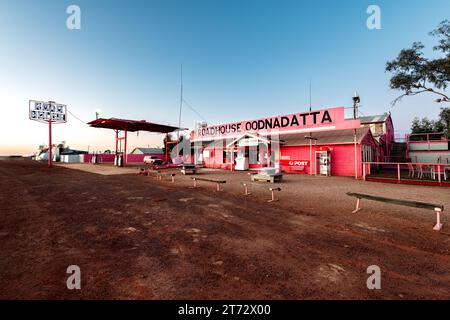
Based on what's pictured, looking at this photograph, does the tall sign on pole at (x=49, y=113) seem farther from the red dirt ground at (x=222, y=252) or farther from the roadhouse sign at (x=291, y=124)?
the red dirt ground at (x=222, y=252)

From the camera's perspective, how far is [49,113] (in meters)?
30.1

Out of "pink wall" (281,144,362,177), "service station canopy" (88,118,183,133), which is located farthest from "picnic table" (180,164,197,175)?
"service station canopy" (88,118,183,133)

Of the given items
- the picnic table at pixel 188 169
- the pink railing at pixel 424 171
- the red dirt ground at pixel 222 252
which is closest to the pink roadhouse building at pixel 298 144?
the pink railing at pixel 424 171

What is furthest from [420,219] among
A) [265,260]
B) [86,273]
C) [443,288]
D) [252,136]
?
[252,136]

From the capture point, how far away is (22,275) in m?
3.29

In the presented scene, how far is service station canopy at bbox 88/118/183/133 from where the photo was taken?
30155 mm

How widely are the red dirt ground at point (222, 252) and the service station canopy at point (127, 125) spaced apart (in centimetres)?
2524

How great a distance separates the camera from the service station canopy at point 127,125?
3015 centimetres

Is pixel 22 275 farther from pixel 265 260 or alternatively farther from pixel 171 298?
pixel 265 260

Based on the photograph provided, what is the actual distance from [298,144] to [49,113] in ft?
113

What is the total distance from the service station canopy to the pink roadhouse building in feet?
31.3

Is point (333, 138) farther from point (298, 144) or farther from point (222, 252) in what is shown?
point (222, 252)

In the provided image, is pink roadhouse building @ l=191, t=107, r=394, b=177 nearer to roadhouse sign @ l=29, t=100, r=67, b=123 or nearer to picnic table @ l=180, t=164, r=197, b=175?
picnic table @ l=180, t=164, r=197, b=175
